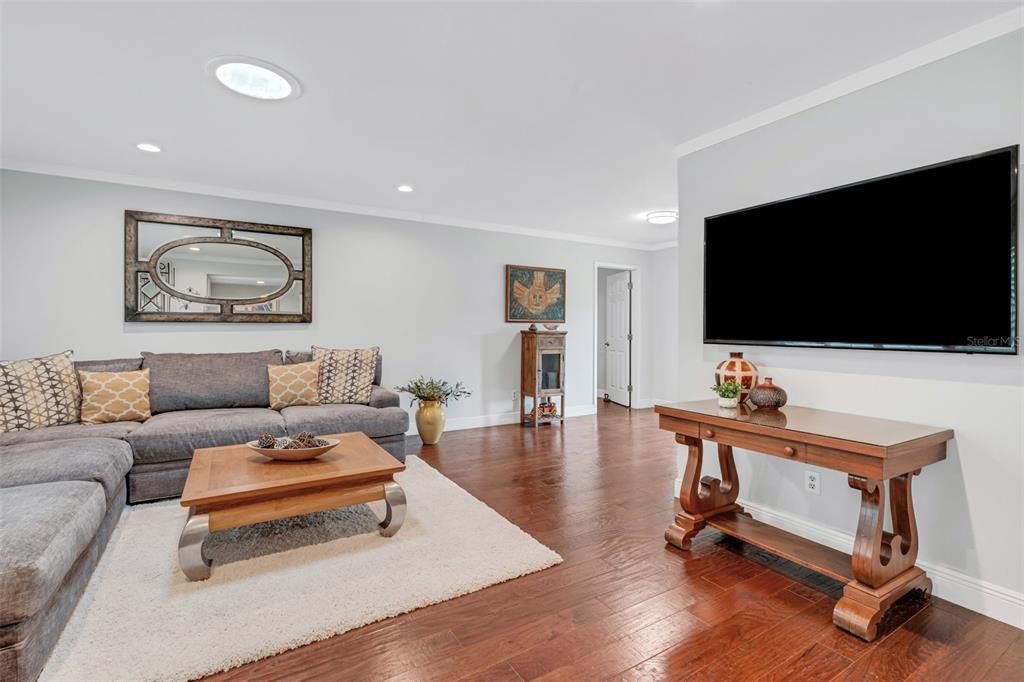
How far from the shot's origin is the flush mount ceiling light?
2242 millimetres

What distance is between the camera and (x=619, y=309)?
7.11m

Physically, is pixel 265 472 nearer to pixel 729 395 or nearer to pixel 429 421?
pixel 429 421

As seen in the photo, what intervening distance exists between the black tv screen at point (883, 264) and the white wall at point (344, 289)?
9.91 feet

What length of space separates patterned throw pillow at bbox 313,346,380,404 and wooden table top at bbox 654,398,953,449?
2578 millimetres

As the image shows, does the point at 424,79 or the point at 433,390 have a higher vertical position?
the point at 424,79

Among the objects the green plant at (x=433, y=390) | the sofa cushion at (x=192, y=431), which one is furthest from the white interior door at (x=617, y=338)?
the sofa cushion at (x=192, y=431)

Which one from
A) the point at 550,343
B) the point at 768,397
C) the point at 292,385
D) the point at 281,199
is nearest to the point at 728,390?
the point at 768,397

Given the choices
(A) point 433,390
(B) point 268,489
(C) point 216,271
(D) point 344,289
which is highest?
(C) point 216,271

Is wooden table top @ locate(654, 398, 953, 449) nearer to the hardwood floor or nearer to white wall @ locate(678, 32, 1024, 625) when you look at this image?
white wall @ locate(678, 32, 1024, 625)

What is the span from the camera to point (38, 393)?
3.10 meters

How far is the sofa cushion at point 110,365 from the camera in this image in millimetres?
3480

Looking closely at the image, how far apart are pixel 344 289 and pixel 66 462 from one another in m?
2.66

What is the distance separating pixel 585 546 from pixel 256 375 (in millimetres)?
2974

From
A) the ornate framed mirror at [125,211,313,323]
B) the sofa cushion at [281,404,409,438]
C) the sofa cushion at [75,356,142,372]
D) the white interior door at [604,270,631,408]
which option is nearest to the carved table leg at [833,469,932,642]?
the sofa cushion at [281,404,409,438]
